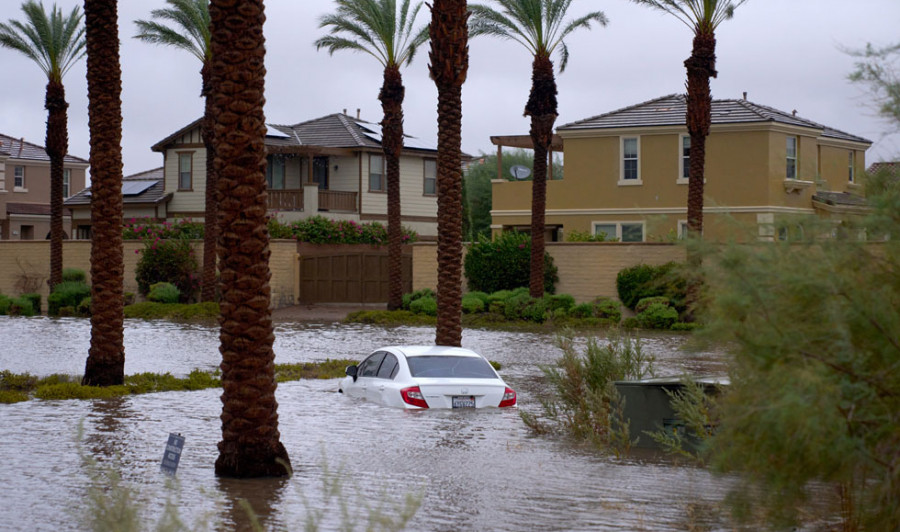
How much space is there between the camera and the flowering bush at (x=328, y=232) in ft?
151

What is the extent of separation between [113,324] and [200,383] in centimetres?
216

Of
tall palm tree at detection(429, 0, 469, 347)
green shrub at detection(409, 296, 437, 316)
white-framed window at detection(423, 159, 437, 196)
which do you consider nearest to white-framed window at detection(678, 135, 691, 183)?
green shrub at detection(409, 296, 437, 316)

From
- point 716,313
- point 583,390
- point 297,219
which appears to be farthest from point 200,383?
point 297,219

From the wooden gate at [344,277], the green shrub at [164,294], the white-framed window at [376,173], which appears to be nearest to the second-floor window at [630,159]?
the wooden gate at [344,277]

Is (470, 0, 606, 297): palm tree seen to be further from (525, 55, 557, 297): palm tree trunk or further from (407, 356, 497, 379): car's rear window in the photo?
(407, 356, 497, 379): car's rear window

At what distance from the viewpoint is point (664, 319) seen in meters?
34.2

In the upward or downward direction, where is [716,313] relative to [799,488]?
upward

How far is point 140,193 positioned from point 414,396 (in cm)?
4497

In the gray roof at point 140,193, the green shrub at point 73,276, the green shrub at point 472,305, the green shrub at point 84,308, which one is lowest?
the green shrub at point 84,308

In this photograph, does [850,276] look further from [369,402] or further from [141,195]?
[141,195]

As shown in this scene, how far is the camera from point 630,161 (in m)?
43.8

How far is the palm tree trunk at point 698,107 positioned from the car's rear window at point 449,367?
18.3 metres

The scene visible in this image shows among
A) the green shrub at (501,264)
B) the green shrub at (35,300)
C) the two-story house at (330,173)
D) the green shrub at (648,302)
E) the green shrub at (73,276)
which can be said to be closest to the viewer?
the green shrub at (648,302)

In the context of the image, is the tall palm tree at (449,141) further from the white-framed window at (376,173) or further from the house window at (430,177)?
the house window at (430,177)
